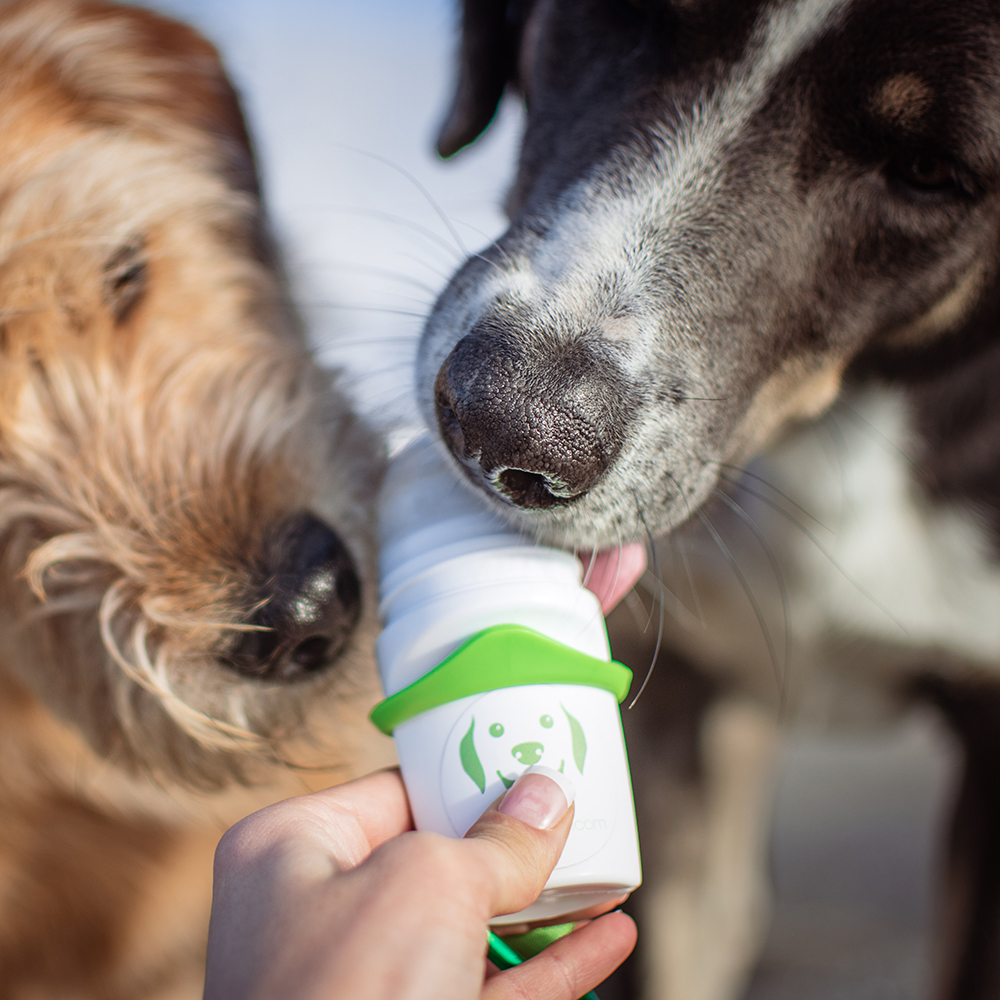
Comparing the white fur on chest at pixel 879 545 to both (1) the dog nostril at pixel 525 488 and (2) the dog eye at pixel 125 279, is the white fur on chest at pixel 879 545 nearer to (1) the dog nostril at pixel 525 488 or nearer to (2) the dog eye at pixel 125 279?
(1) the dog nostril at pixel 525 488

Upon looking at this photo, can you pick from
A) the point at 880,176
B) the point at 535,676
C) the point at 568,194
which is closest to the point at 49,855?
the point at 535,676

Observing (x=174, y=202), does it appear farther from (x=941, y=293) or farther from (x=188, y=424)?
(x=941, y=293)

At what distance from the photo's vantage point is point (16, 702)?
3.37 ft

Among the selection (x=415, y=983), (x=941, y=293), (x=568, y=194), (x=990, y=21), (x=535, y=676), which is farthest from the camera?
(x=941, y=293)

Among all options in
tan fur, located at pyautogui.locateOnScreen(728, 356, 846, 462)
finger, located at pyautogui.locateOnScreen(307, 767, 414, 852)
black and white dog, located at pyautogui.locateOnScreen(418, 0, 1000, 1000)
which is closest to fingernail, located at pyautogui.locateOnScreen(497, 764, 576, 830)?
finger, located at pyautogui.locateOnScreen(307, 767, 414, 852)

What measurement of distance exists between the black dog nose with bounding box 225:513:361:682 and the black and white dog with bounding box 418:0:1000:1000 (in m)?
0.18

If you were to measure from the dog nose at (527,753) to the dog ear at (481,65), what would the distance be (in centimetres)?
100

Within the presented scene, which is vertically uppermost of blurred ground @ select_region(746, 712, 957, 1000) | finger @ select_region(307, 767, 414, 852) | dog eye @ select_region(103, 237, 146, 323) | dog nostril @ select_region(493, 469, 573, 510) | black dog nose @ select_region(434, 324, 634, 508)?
black dog nose @ select_region(434, 324, 634, 508)

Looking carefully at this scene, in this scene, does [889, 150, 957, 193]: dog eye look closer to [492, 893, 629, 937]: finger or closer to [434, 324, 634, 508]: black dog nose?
[434, 324, 634, 508]: black dog nose

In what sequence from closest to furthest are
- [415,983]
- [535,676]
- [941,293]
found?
1. [415,983]
2. [535,676]
3. [941,293]

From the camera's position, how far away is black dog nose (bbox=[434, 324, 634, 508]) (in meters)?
0.72

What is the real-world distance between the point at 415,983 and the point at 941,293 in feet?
3.15

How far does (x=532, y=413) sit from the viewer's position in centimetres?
72

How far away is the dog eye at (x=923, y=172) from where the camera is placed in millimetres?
875
